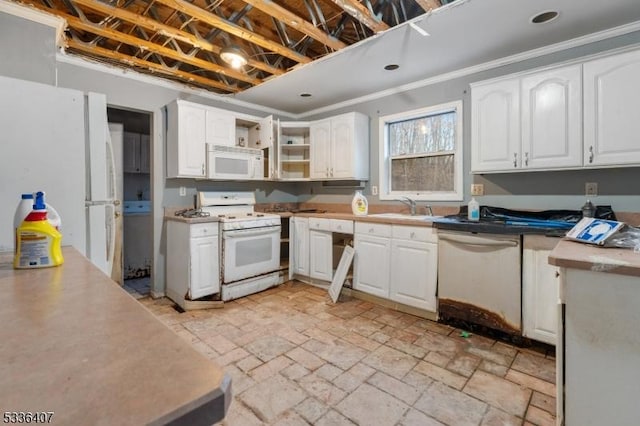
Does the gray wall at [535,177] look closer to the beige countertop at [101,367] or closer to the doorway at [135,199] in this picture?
the beige countertop at [101,367]

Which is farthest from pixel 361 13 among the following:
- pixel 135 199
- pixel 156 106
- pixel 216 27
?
pixel 135 199

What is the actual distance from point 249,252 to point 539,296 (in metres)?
2.67

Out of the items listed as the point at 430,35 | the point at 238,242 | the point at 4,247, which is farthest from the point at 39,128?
the point at 430,35

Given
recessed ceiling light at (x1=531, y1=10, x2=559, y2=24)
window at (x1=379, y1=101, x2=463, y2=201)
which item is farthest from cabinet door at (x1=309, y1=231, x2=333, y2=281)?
recessed ceiling light at (x1=531, y1=10, x2=559, y2=24)

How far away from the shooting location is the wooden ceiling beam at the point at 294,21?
2.08 meters

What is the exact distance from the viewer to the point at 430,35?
2369 millimetres

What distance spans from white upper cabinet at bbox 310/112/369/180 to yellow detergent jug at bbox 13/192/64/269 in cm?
300

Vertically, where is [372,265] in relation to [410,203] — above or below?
below

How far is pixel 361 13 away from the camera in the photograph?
6.90 feet

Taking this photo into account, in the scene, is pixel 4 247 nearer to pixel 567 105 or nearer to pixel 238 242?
pixel 238 242

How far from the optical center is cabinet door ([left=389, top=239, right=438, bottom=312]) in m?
Result: 2.71

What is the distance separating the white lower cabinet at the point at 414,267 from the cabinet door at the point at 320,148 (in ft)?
4.84

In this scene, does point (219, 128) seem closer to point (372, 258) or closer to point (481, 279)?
point (372, 258)

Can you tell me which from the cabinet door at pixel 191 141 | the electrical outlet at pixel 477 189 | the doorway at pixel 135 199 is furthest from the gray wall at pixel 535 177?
the doorway at pixel 135 199
